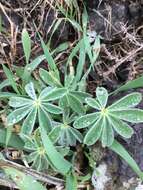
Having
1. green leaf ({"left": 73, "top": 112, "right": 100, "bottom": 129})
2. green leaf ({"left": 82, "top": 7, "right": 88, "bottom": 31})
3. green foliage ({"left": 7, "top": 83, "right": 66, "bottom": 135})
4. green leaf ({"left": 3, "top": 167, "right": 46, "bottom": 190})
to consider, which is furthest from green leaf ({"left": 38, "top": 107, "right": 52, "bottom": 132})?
green leaf ({"left": 82, "top": 7, "right": 88, "bottom": 31})

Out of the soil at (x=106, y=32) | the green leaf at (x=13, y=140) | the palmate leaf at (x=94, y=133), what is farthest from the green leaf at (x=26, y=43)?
the palmate leaf at (x=94, y=133)

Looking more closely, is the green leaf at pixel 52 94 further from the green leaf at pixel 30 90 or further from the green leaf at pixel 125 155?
the green leaf at pixel 125 155

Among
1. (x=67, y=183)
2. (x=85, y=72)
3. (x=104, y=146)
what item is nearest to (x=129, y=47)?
(x=85, y=72)

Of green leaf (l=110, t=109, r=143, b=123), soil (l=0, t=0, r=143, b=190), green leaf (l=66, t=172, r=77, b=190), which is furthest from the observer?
soil (l=0, t=0, r=143, b=190)

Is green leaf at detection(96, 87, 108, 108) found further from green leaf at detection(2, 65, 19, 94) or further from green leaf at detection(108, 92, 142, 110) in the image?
green leaf at detection(2, 65, 19, 94)

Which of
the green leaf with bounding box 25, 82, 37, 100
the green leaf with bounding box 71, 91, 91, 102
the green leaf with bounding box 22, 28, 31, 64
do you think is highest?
the green leaf with bounding box 22, 28, 31, 64

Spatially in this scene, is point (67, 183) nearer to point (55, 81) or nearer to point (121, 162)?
point (121, 162)

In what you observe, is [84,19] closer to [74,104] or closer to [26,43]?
[26,43]
